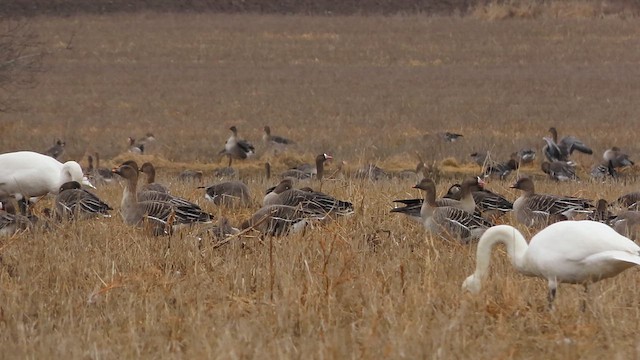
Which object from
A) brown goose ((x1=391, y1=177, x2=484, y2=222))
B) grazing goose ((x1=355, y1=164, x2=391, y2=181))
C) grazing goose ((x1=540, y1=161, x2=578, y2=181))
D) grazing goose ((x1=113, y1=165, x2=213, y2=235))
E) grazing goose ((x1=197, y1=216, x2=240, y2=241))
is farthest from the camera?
grazing goose ((x1=540, y1=161, x2=578, y2=181))

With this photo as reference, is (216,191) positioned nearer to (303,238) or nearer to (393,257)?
(303,238)

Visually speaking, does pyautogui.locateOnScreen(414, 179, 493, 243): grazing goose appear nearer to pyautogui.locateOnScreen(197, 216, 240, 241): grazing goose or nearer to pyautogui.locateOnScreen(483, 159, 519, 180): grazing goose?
pyautogui.locateOnScreen(197, 216, 240, 241): grazing goose

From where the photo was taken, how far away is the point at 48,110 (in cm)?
2911

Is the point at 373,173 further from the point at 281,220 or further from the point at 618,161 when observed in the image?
the point at 281,220

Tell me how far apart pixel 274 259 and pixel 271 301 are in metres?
1.17

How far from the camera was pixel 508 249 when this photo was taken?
267 inches

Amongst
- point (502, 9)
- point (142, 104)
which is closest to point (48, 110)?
point (142, 104)

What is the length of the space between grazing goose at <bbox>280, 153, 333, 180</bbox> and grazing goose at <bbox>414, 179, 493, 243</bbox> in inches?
238

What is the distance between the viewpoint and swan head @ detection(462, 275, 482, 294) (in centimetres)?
660

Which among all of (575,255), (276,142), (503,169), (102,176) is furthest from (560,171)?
(575,255)

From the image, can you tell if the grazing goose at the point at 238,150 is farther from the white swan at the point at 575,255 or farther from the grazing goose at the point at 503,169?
the white swan at the point at 575,255

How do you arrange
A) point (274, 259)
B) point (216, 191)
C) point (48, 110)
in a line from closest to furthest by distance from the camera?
point (274, 259), point (216, 191), point (48, 110)

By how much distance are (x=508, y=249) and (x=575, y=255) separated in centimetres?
56

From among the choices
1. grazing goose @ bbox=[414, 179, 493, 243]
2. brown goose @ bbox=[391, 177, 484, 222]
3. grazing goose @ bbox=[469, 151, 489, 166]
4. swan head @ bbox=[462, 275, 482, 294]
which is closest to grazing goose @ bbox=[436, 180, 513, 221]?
brown goose @ bbox=[391, 177, 484, 222]
